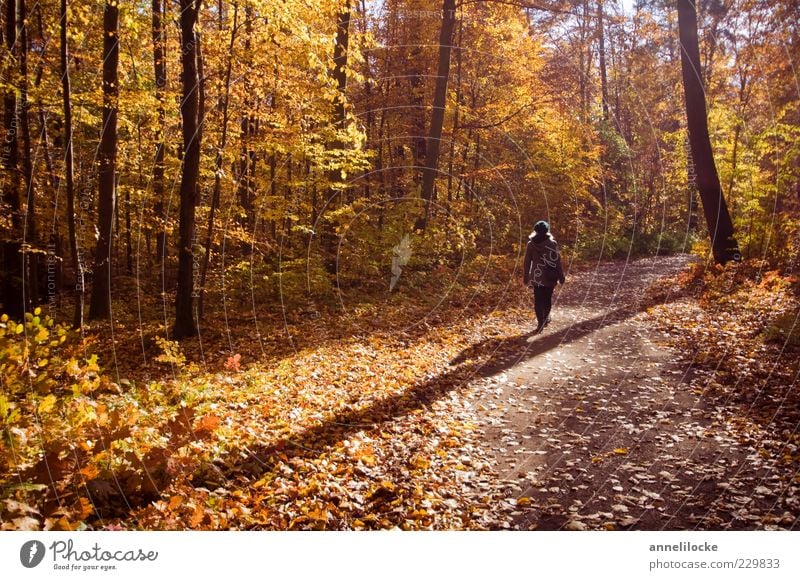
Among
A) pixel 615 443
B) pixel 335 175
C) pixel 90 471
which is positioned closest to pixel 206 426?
pixel 90 471

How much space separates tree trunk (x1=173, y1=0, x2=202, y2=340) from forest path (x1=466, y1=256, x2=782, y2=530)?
6.40m

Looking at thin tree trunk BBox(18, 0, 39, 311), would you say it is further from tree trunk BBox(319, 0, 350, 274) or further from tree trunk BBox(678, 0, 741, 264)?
tree trunk BBox(678, 0, 741, 264)

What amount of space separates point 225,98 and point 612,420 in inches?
362

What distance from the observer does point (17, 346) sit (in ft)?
14.1

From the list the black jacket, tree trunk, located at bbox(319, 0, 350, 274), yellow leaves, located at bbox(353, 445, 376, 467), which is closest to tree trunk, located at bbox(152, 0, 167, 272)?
tree trunk, located at bbox(319, 0, 350, 274)

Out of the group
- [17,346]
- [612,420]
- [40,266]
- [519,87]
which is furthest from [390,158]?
[17,346]

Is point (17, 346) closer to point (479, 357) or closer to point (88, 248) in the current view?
point (479, 357)

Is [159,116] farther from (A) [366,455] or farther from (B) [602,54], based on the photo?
(B) [602,54]

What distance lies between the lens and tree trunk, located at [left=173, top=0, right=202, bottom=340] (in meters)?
8.96

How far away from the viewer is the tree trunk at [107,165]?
10.2 meters

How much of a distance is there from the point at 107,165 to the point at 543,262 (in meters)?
9.90

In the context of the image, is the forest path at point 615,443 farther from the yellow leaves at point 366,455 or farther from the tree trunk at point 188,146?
the tree trunk at point 188,146

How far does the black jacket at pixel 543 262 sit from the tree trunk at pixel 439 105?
4.57 m

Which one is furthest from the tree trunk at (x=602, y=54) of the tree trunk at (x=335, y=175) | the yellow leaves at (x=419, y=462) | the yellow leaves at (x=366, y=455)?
the yellow leaves at (x=366, y=455)
